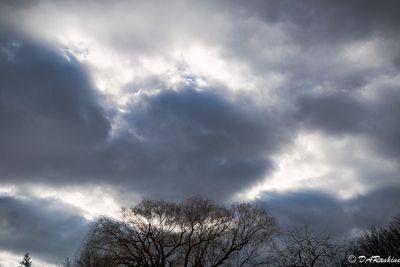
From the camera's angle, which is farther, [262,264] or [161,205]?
[161,205]

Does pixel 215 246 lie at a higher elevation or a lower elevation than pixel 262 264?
higher

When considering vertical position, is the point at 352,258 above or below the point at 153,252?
below

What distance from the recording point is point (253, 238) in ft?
137

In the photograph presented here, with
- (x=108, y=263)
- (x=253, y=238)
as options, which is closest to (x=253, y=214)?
(x=253, y=238)

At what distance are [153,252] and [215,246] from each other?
663cm

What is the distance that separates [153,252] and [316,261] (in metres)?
17.0

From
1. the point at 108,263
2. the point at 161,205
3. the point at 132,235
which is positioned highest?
the point at 161,205

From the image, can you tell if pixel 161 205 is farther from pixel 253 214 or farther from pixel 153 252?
pixel 253 214

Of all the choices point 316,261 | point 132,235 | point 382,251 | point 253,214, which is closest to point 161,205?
point 132,235

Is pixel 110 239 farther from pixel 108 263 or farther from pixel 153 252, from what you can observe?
pixel 153 252

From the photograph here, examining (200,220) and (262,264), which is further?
(200,220)

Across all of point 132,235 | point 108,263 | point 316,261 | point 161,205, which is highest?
point 161,205

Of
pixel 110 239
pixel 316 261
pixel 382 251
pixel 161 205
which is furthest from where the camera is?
pixel 161 205

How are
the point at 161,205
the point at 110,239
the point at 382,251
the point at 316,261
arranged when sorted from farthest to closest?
the point at 161,205 < the point at 110,239 < the point at 382,251 < the point at 316,261
